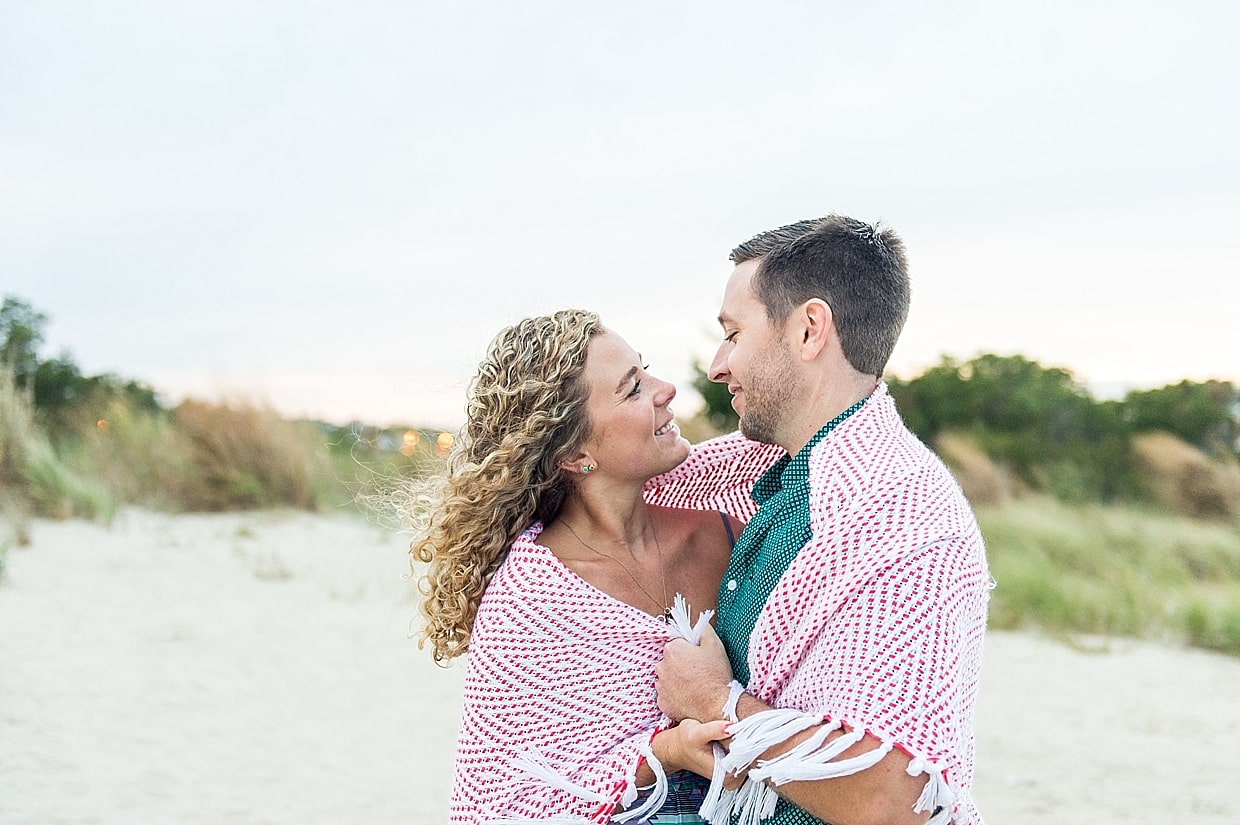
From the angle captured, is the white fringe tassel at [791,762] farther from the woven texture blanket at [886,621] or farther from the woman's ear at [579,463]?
the woman's ear at [579,463]

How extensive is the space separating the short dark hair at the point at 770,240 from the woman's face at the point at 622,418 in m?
0.41

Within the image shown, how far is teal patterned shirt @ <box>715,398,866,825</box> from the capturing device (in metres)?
2.43

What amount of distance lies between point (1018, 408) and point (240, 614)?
9.67m

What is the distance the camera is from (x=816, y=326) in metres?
2.64

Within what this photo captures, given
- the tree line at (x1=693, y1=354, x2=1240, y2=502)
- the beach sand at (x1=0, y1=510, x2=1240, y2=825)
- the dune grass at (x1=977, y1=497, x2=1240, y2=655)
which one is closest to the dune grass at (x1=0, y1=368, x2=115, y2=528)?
the beach sand at (x1=0, y1=510, x2=1240, y2=825)

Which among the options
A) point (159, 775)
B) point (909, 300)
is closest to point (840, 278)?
point (909, 300)

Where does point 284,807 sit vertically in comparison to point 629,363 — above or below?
below

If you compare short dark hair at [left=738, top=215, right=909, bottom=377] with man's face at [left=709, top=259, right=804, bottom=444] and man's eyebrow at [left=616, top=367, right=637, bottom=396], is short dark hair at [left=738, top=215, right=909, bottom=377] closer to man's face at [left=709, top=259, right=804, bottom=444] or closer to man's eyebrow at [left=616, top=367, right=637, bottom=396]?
man's face at [left=709, top=259, right=804, bottom=444]

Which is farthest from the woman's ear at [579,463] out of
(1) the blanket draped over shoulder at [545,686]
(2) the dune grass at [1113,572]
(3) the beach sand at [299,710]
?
(2) the dune grass at [1113,572]

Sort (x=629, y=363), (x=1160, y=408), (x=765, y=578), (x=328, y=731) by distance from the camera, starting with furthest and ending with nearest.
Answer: (x=1160, y=408) < (x=328, y=731) < (x=629, y=363) < (x=765, y=578)

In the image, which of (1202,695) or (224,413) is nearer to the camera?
(1202,695)

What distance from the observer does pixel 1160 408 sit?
14539mm

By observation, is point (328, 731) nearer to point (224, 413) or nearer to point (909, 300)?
point (909, 300)

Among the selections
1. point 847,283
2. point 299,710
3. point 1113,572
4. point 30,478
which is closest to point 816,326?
point 847,283
